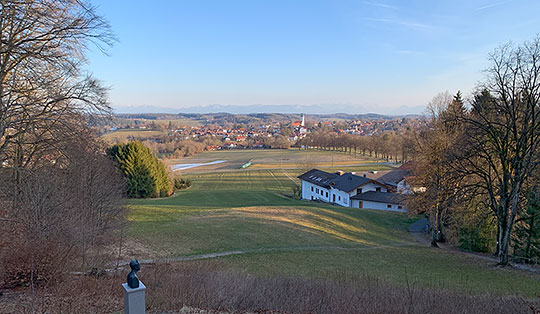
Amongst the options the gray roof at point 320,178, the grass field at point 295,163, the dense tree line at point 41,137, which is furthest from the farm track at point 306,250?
the grass field at point 295,163

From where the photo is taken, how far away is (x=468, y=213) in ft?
71.8

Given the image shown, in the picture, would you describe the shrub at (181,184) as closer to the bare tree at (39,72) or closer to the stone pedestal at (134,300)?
the bare tree at (39,72)

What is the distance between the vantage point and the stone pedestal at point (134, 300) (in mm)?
5029

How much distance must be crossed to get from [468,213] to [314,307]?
1750cm

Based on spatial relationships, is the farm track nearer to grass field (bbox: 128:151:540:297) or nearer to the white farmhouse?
grass field (bbox: 128:151:540:297)

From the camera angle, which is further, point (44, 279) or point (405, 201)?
point (405, 201)

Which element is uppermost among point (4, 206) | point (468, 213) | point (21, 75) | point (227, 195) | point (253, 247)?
point (21, 75)

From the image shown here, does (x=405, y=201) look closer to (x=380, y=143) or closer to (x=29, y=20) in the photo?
(x=29, y=20)

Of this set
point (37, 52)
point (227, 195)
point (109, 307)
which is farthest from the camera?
point (227, 195)

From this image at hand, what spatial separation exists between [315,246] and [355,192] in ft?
82.9

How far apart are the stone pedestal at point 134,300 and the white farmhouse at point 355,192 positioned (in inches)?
1527

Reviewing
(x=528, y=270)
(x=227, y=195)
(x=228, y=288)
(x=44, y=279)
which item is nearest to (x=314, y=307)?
(x=228, y=288)

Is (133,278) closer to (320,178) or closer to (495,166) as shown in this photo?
(495,166)

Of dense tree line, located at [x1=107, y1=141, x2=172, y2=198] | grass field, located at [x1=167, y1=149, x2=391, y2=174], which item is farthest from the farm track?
grass field, located at [x1=167, y1=149, x2=391, y2=174]
